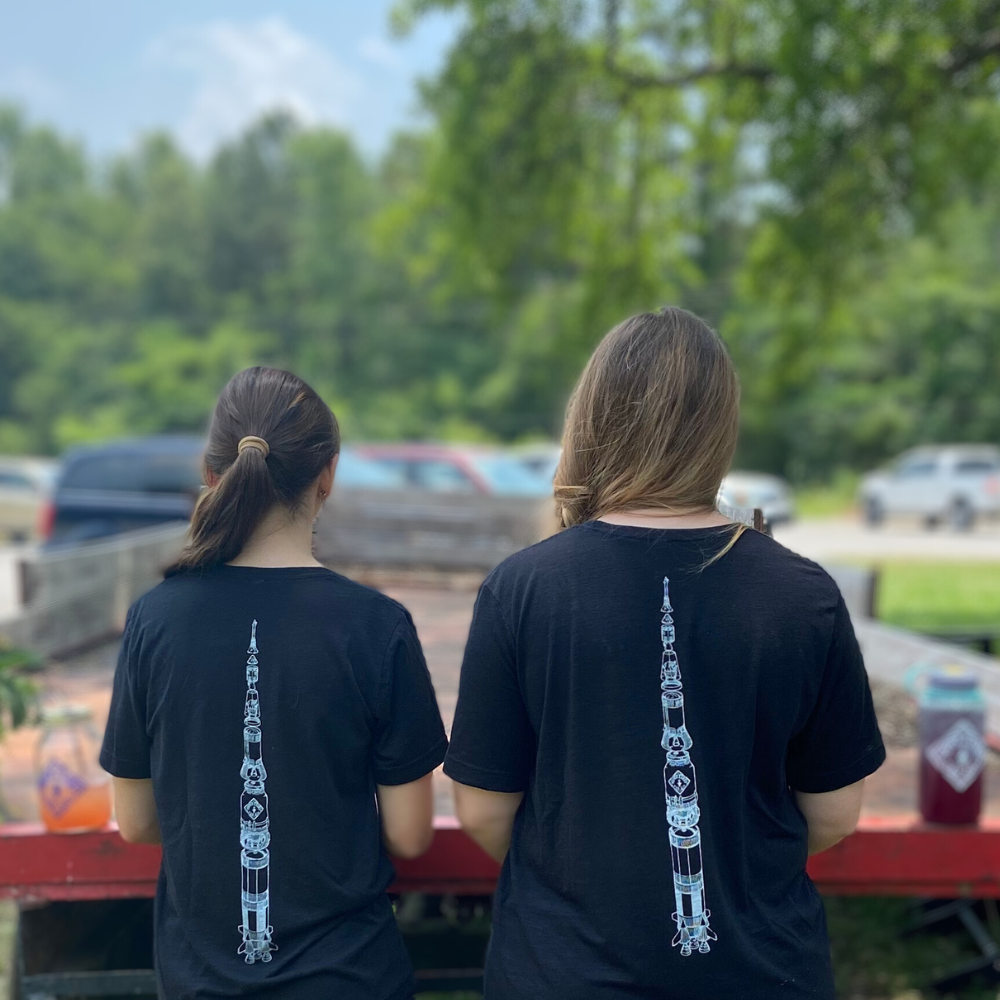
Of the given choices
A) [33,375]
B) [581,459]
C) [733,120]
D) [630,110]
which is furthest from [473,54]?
[33,375]

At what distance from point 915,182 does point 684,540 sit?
27.1ft

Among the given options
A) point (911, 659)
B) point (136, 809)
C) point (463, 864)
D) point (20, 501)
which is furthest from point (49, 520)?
point (20, 501)

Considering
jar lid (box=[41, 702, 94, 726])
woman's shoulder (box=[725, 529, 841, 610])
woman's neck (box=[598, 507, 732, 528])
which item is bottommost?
jar lid (box=[41, 702, 94, 726])

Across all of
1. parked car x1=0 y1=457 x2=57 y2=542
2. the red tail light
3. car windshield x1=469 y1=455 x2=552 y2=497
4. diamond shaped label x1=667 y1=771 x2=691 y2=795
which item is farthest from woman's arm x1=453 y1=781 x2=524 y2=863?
parked car x1=0 y1=457 x2=57 y2=542

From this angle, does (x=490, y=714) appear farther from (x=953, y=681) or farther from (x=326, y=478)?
(x=953, y=681)

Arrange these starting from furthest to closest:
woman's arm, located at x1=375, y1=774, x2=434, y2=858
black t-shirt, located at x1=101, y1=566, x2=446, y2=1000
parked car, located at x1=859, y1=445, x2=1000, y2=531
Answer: parked car, located at x1=859, y1=445, x2=1000, y2=531, woman's arm, located at x1=375, y1=774, x2=434, y2=858, black t-shirt, located at x1=101, y1=566, x2=446, y2=1000

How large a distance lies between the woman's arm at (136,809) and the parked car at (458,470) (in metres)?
9.94

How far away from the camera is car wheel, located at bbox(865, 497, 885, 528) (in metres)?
25.4

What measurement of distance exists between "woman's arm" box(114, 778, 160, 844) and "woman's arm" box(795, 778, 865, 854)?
112 centimetres

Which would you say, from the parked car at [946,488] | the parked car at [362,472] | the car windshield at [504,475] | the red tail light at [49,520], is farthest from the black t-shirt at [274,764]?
the parked car at [946,488]

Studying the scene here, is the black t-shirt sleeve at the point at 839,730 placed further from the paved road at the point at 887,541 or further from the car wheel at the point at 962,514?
the car wheel at the point at 962,514

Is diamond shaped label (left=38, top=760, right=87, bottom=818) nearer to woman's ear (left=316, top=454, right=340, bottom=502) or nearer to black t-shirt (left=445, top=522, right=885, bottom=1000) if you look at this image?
woman's ear (left=316, top=454, right=340, bottom=502)

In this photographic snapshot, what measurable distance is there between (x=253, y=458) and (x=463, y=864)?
3.66 feet

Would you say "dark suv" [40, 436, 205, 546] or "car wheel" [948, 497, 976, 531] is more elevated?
"dark suv" [40, 436, 205, 546]
